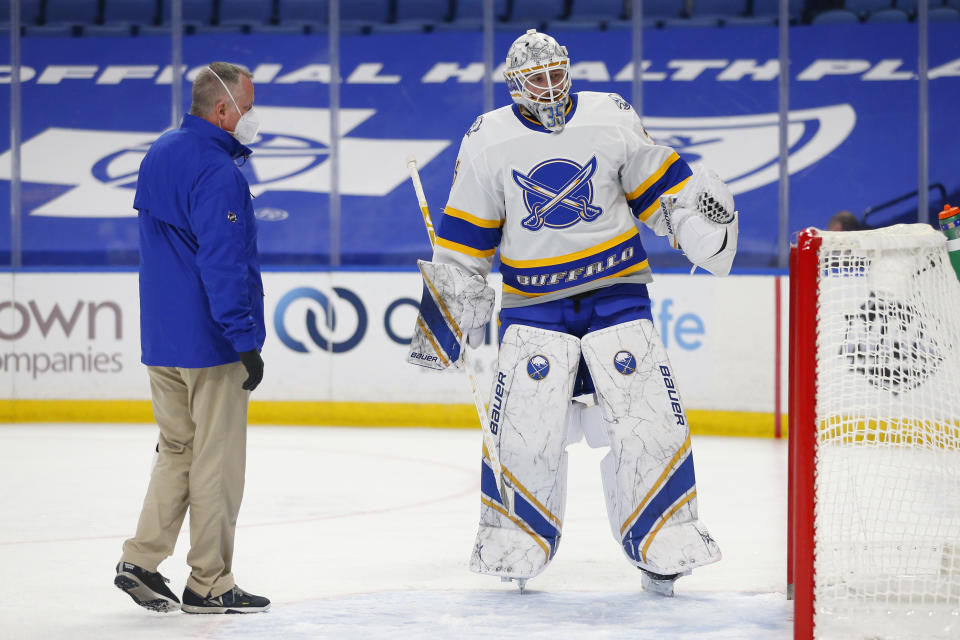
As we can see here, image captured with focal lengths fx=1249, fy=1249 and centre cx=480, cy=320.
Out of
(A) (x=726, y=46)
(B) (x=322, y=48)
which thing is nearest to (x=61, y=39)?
(B) (x=322, y=48)

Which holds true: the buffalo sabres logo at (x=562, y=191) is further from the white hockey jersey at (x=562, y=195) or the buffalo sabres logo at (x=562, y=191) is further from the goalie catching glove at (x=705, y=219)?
the goalie catching glove at (x=705, y=219)

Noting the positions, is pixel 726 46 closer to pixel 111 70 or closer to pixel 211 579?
pixel 111 70

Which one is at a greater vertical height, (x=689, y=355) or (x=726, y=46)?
(x=726, y=46)

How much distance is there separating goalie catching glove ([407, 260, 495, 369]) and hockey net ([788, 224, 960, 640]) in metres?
0.76

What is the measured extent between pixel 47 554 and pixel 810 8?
5.85 m

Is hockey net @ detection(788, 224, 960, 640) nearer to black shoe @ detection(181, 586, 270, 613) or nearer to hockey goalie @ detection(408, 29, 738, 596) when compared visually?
hockey goalie @ detection(408, 29, 738, 596)

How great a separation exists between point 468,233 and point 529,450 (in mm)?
545

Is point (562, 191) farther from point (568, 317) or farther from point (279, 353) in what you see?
point (279, 353)

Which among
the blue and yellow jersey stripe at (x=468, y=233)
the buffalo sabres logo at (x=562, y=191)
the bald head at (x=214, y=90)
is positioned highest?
the bald head at (x=214, y=90)

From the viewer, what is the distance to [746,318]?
6.55 metres

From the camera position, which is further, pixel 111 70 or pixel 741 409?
pixel 111 70

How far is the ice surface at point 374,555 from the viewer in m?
2.62

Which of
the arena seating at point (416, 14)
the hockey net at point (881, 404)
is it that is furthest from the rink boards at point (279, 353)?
the hockey net at point (881, 404)

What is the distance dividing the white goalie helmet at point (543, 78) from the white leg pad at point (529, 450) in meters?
0.51
